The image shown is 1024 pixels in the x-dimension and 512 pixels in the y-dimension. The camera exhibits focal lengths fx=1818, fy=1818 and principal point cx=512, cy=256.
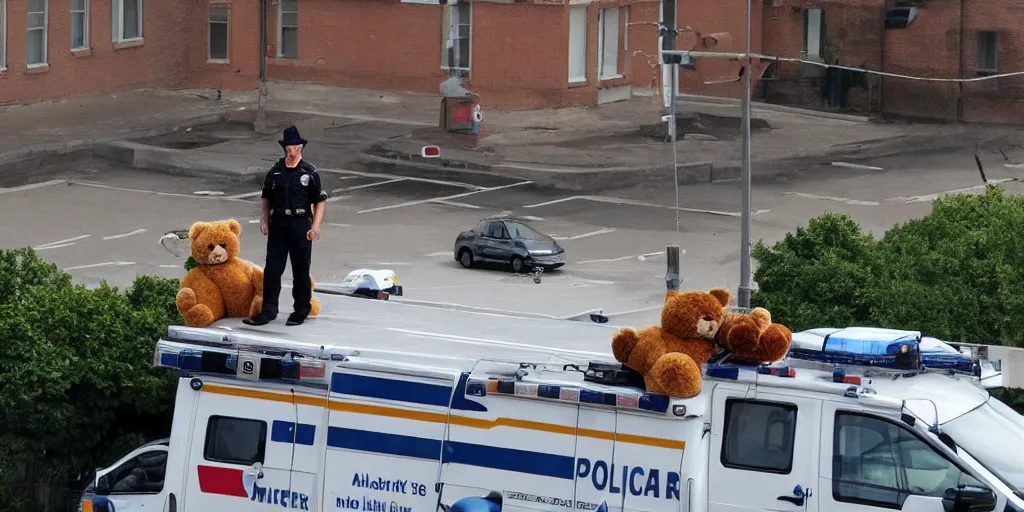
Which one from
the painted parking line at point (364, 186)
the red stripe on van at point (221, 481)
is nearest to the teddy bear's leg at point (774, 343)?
the red stripe on van at point (221, 481)

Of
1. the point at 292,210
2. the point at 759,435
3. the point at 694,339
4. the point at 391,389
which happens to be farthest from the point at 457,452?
the point at 292,210

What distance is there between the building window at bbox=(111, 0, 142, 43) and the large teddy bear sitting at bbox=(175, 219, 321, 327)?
3362cm

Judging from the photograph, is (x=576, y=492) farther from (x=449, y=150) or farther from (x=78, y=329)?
(x=449, y=150)

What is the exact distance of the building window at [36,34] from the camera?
4431 cm

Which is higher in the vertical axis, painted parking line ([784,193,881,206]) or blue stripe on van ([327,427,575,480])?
painted parking line ([784,193,881,206])

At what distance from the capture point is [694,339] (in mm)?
12422

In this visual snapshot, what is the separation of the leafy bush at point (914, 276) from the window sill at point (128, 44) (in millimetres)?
29559

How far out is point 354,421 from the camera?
1278 cm

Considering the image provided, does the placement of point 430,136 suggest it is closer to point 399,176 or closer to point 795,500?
point 399,176

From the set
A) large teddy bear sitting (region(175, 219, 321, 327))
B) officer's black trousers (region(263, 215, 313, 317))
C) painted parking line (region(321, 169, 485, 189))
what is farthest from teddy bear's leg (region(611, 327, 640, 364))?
painted parking line (region(321, 169, 485, 189))

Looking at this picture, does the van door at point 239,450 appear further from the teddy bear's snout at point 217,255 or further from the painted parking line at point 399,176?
the painted parking line at point 399,176

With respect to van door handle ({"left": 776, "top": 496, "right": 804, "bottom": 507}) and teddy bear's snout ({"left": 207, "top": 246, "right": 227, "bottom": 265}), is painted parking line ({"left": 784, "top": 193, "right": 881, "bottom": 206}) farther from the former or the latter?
van door handle ({"left": 776, "top": 496, "right": 804, "bottom": 507})

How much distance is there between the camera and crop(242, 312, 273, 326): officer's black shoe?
45.8 feet

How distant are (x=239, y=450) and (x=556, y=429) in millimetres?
2442
